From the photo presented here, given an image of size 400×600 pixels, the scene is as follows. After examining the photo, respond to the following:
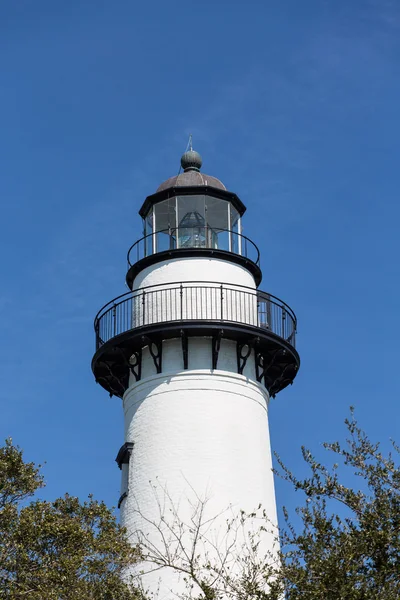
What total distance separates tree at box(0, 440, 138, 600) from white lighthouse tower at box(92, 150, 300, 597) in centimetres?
291

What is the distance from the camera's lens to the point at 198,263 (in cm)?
2605

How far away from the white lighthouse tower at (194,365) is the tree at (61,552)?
9.54 ft

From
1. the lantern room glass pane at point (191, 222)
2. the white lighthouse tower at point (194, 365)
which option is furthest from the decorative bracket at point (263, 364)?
the lantern room glass pane at point (191, 222)

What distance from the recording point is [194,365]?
81.3ft

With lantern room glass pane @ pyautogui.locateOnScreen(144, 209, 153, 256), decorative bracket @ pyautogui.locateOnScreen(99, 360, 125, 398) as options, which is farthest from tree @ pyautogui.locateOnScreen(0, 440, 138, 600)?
lantern room glass pane @ pyautogui.locateOnScreen(144, 209, 153, 256)

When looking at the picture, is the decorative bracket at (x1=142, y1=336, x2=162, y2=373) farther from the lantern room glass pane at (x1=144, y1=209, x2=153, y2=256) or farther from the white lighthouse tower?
the lantern room glass pane at (x1=144, y1=209, x2=153, y2=256)

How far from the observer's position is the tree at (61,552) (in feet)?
60.4

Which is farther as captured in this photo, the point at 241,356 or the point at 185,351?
the point at 241,356

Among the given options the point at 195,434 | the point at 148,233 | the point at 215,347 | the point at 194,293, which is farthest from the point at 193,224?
the point at 195,434

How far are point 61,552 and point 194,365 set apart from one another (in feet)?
22.0

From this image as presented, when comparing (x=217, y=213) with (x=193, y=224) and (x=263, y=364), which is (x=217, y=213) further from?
(x=263, y=364)

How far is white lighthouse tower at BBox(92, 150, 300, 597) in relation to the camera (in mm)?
23766

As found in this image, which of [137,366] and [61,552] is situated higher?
[137,366]

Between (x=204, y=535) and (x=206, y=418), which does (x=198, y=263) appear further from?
(x=204, y=535)
